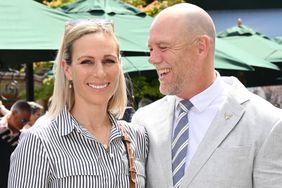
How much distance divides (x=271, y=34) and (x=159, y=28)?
16.3m

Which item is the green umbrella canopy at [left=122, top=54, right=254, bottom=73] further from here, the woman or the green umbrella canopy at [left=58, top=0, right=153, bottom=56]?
the woman

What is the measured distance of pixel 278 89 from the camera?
1238 cm

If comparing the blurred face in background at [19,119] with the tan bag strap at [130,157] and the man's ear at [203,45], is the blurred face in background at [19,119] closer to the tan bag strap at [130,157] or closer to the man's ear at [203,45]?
the tan bag strap at [130,157]

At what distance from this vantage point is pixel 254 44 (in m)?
12.4

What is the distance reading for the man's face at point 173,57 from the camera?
3.60 m

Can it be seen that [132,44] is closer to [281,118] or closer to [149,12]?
[281,118]

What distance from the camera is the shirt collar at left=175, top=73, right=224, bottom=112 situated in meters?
3.61

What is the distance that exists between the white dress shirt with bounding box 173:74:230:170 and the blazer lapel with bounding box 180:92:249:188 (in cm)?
6

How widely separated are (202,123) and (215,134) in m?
0.13

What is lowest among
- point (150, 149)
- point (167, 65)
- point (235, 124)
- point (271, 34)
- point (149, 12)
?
point (271, 34)

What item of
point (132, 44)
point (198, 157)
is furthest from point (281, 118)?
point (132, 44)

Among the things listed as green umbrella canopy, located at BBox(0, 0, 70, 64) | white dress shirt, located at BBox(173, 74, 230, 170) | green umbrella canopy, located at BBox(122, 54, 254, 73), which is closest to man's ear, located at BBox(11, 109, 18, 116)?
green umbrella canopy, located at BBox(0, 0, 70, 64)

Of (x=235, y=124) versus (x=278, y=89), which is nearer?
(x=235, y=124)


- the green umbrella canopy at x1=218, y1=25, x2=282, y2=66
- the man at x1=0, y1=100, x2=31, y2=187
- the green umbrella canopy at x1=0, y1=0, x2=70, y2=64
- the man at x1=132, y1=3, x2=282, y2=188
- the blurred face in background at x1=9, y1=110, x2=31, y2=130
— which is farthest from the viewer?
the green umbrella canopy at x1=218, y1=25, x2=282, y2=66
